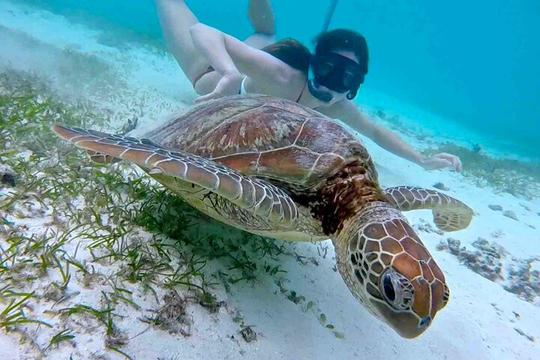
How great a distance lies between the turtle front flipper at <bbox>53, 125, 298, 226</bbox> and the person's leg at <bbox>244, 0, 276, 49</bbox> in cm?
791

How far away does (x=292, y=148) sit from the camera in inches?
106

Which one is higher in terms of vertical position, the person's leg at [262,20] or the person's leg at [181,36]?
the person's leg at [262,20]

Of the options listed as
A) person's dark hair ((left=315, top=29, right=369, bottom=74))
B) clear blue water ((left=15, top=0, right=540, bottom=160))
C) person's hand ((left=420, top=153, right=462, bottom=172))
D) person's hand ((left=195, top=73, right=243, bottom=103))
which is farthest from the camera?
clear blue water ((left=15, top=0, right=540, bottom=160))

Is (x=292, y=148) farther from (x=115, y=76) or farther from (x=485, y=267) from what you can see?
(x=115, y=76)

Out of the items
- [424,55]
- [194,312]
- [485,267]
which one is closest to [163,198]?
[194,312]

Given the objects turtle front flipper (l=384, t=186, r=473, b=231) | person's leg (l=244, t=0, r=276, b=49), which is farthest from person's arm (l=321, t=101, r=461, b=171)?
person's leg (l=244, t=0, r=276, b=49)

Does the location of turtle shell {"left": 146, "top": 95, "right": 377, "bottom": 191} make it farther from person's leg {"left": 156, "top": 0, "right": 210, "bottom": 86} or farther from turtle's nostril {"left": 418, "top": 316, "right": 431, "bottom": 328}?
person's leg {"left": 156, "top": 0, "right": 210, "bottom": 86}

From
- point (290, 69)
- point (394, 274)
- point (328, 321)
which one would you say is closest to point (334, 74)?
point (290, 69)

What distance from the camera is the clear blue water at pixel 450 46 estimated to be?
208 feet

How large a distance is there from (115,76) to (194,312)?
779 cm

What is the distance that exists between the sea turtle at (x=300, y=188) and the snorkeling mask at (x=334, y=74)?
2042 millimetres

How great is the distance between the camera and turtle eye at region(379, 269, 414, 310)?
179 centimetres

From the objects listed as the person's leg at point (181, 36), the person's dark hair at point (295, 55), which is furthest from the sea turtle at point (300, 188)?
the person's leg at point (181, 36)

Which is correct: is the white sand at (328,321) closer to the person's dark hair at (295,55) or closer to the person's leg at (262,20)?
the person's dark hair at (295,55)
